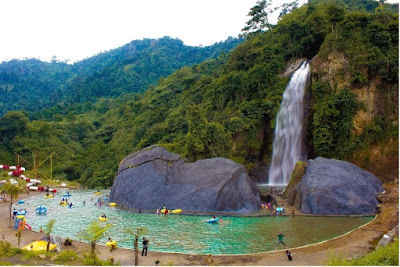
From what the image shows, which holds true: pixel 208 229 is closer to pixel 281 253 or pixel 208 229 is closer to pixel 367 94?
pixel 281 253

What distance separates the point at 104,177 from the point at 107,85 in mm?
82713

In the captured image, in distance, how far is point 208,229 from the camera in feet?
96.3

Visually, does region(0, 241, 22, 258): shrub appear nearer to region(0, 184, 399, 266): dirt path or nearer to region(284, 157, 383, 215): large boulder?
region(0, 184, 399, 266): dirt path

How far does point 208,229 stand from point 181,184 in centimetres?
941

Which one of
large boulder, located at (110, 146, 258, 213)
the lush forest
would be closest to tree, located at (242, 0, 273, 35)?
the lush forest

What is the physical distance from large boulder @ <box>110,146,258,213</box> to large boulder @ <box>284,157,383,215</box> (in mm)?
4856

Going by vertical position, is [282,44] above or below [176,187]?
above

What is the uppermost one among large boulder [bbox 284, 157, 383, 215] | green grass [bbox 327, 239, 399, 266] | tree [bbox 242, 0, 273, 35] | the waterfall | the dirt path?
tree [bbox 242, 0, 273, 35]

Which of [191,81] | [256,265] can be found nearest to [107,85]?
[191,81]

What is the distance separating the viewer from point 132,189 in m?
39.7

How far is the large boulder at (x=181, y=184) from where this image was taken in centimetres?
3588

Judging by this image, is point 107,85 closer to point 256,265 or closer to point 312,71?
point 312,71

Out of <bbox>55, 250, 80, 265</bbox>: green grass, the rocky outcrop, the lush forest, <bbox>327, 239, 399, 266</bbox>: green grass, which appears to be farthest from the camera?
the lush forest

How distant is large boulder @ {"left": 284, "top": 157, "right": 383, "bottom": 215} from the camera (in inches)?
1294
